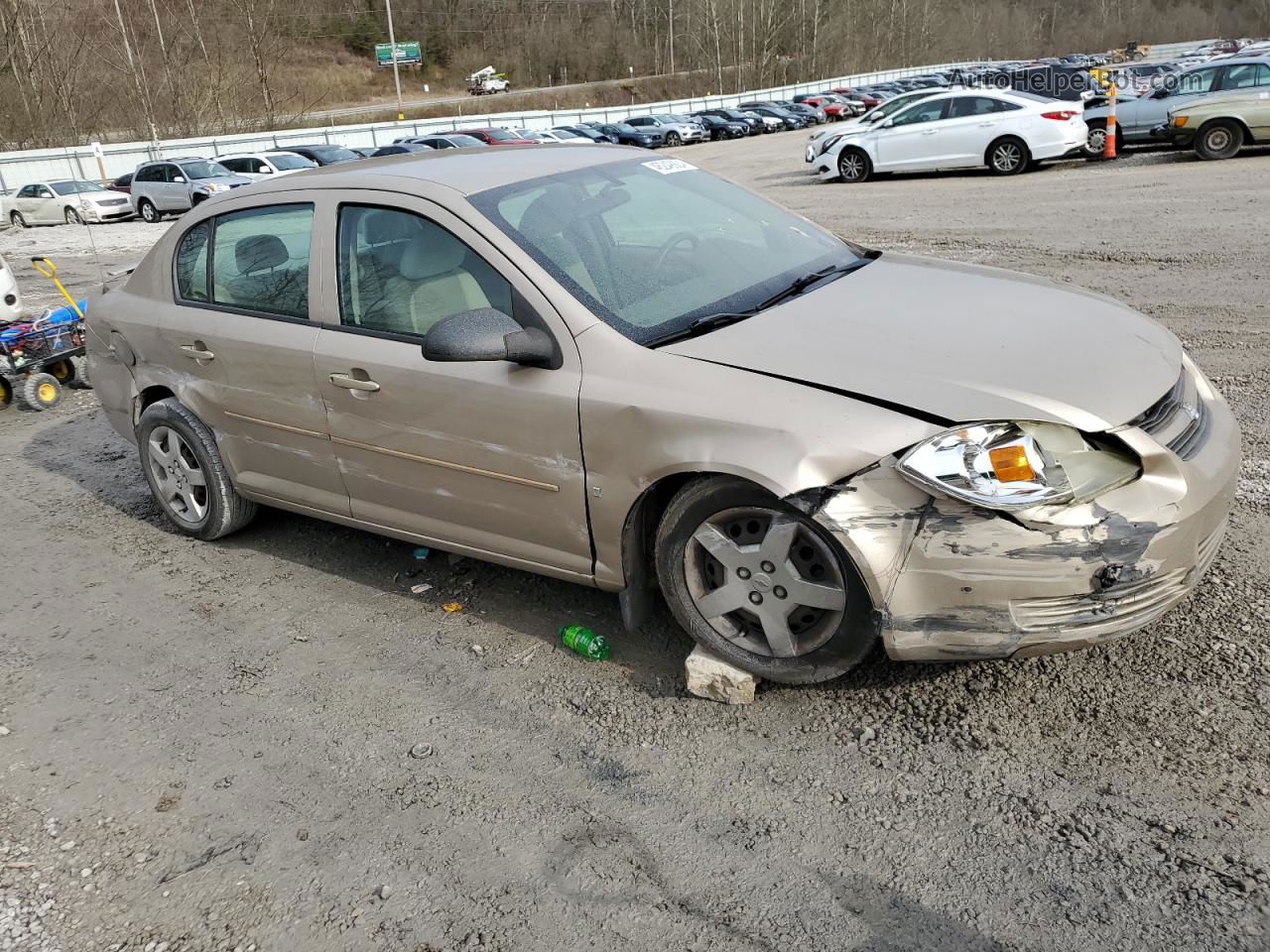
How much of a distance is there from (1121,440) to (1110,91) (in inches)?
715

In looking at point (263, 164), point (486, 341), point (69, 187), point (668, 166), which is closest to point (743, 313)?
point (486, 341)

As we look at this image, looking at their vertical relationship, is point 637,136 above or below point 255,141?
below

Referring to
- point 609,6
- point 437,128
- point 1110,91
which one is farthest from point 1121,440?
point 609,6

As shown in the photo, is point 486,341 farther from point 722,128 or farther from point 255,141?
point 255,141

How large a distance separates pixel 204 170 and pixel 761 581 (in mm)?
28593

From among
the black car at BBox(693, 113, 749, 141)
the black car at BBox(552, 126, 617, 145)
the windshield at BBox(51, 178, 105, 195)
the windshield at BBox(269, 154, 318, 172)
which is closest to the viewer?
the windshield at BBox(269, 154, 318, 172)

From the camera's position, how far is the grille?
312 centimetres

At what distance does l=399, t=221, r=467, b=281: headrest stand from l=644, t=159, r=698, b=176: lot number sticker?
3.59 ft

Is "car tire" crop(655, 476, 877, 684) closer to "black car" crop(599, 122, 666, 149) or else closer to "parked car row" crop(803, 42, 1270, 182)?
"parked car row" crop(803, 42, 1270, 182)

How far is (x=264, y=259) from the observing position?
4625 millimetres

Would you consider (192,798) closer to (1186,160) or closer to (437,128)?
(1186,160)

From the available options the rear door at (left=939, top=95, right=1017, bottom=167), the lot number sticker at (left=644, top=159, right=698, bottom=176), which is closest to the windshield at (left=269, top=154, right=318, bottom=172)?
the rear door at (left=939, top=95, right=1017, bottom=167)

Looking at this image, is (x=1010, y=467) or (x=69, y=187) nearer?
(x=1010, y=467)

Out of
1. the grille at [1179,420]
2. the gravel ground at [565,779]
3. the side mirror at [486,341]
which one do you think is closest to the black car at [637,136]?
the gravel ground at [565,779]
